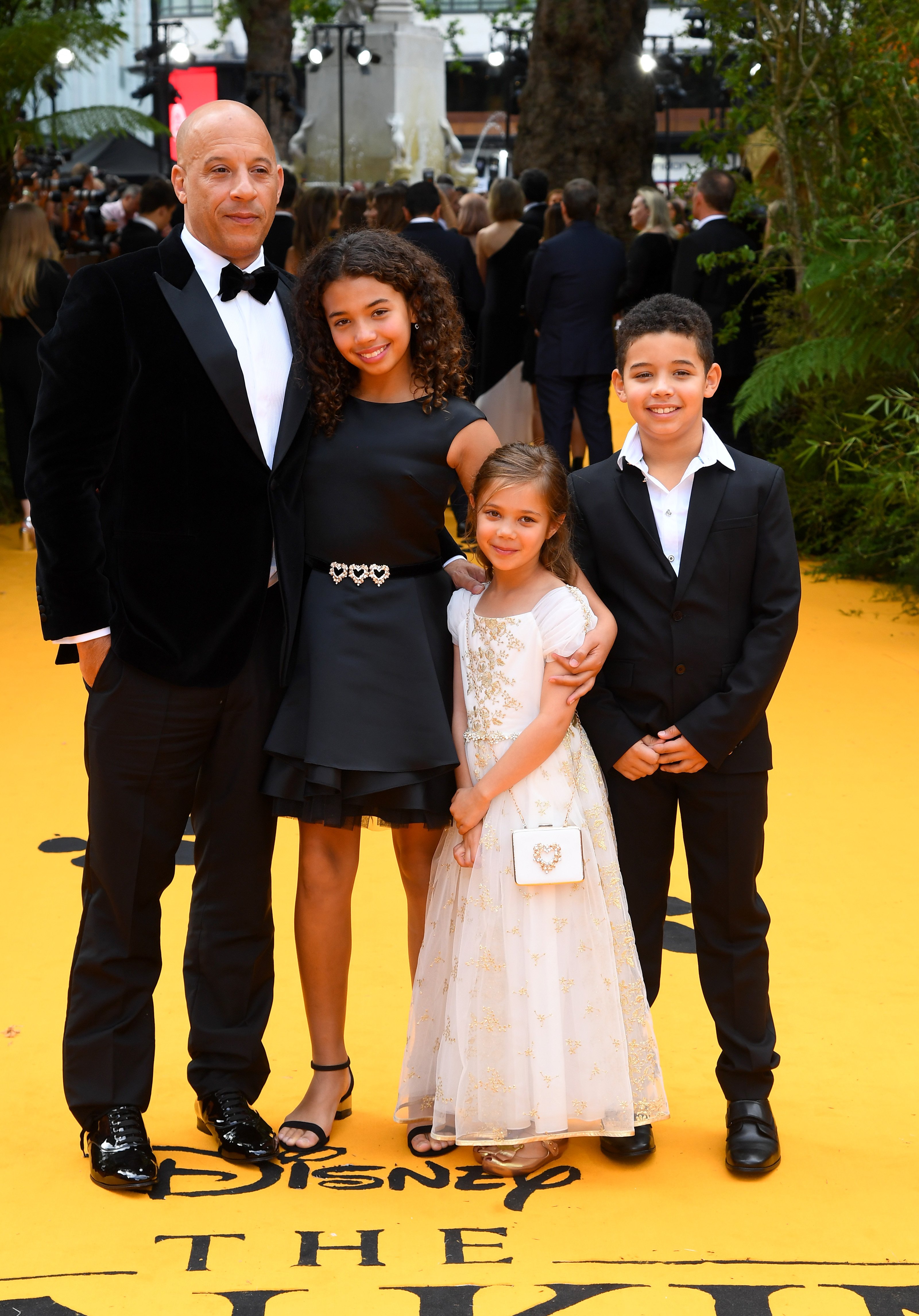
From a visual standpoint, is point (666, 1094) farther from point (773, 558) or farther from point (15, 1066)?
point (15, 1066)

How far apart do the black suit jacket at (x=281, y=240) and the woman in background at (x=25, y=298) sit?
4.03ft

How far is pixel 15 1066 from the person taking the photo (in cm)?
319

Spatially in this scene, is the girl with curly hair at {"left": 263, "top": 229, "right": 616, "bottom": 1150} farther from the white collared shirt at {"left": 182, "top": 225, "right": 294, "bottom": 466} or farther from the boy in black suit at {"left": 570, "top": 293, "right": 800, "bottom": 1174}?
the boy in black suit at {"left": 570, "top": 293, "right": 800, "bottom": 1174}

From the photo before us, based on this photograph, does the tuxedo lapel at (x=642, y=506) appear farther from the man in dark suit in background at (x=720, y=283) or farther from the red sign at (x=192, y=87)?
the red sign at (x=192, y=87)

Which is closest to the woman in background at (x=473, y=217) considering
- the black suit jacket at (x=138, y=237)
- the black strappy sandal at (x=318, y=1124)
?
the black suit jacket at (x=138, y=237)

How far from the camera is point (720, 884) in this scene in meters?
2.82

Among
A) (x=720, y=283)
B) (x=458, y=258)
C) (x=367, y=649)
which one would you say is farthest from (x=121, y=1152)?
(x=720, y=283)

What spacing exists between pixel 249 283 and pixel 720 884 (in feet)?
4.83

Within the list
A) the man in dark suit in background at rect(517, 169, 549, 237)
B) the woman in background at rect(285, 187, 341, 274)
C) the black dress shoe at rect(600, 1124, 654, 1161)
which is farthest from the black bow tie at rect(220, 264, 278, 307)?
the man in dark suit in background at rect(517, 169, 549, 237)

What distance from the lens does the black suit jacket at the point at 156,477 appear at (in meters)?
2.60

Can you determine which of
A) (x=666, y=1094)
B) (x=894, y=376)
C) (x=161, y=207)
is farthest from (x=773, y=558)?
(x=161, y=207)

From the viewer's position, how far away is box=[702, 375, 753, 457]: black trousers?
8.63 meters

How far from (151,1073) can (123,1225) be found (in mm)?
345

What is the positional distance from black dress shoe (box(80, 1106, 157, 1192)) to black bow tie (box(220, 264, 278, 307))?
1.58 m
